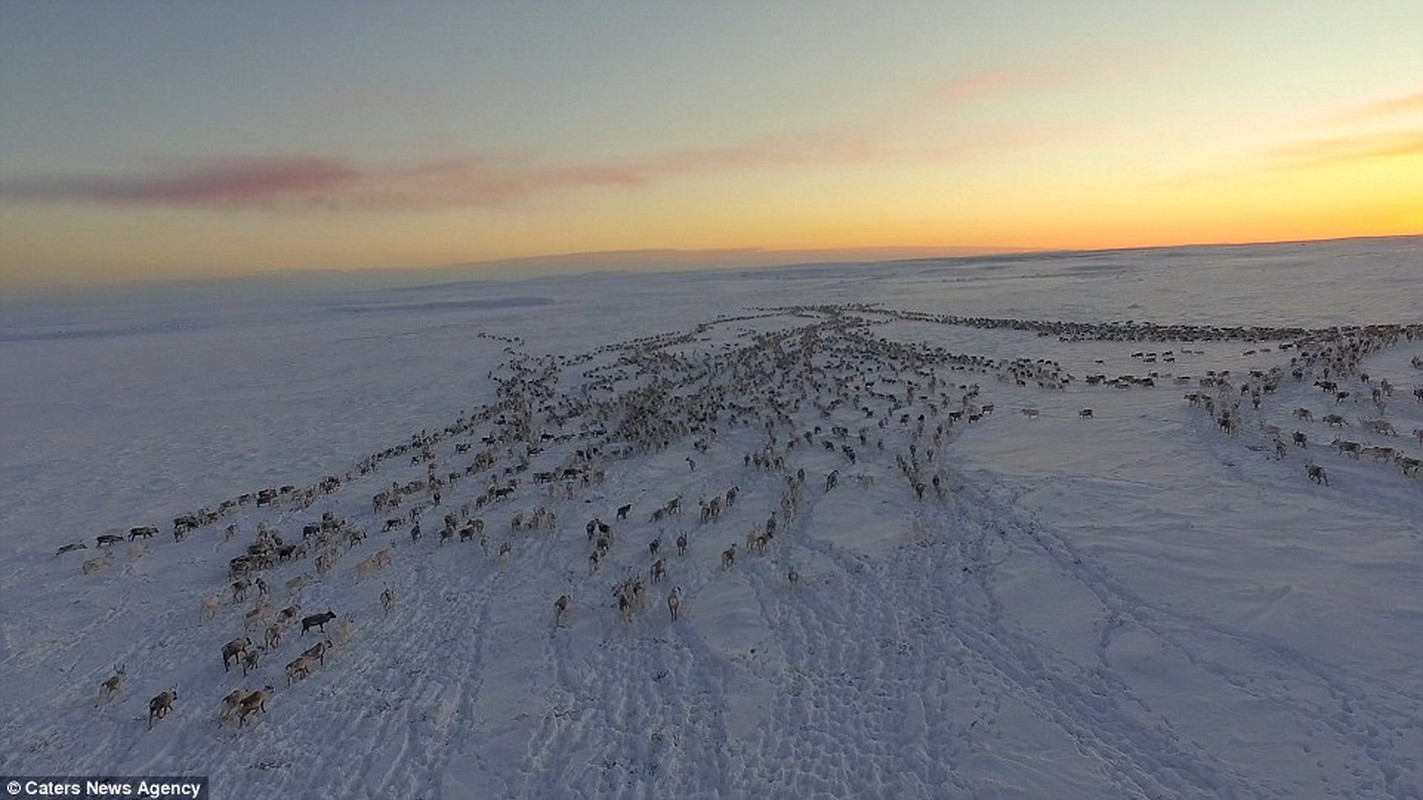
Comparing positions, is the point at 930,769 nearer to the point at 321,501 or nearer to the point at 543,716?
the point at 543,716

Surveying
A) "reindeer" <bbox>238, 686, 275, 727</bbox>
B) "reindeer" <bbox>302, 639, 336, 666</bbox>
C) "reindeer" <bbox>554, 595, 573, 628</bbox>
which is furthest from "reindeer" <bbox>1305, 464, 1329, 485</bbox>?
"reindeer" <bbox>238, 686, 275, 727</bbox>

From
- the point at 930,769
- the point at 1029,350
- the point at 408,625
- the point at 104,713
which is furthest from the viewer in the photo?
the point at 1029,350

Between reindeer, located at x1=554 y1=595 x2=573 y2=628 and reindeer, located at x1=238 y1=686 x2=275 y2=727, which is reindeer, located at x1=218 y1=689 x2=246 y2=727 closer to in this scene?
reindeer, located at x1=238 y1=686 x2=275 y2=727

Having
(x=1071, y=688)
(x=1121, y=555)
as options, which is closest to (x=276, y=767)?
(x=1071, y=688)

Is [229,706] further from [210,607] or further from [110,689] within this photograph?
[210,607]

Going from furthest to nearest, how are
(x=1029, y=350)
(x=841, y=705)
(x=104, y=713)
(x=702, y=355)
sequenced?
(x=702, y=355) → (x=1029, y=350) → (x=104, y=713) → (x=841, y=705)

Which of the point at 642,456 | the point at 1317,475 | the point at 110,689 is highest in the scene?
the point at 1317,475

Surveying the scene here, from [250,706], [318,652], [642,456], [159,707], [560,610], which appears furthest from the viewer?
[642,456]

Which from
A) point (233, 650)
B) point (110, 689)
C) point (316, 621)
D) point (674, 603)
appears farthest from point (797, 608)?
point (110, 689)
